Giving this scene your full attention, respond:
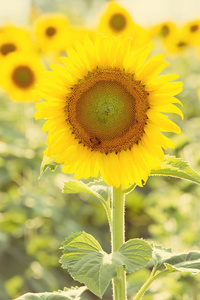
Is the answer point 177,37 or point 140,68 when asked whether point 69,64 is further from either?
point 177,37

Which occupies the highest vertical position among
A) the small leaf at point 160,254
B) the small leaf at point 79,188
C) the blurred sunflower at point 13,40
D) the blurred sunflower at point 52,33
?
the blurred sunflower at point 52,33

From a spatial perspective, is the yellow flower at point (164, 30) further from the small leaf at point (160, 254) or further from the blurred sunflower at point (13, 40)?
the small leaf at point (160, 254)

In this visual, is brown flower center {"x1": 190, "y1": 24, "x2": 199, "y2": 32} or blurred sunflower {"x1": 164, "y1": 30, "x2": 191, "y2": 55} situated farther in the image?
blurred sunflower {"x1": 164, "y1": 30, "x2": 191, "y2": 55}

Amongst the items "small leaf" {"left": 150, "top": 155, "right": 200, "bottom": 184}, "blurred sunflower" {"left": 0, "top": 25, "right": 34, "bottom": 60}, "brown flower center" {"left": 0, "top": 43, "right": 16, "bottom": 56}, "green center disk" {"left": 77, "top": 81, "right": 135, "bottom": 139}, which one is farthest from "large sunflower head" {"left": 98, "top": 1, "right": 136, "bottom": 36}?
"small leaf" {"left": 150, "top": 155, "right": 200, "bottom": 184}

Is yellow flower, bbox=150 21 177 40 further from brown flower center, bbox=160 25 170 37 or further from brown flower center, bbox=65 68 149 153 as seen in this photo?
brown flower center, bbox=65 68 149 153

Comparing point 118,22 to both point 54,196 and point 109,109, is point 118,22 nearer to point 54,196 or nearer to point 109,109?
point 54,196

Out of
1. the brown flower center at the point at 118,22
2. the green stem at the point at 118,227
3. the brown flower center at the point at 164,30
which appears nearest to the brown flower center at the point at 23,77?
the brown flower center at the point at 118,22

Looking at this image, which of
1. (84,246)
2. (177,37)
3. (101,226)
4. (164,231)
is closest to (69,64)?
(84,246)
